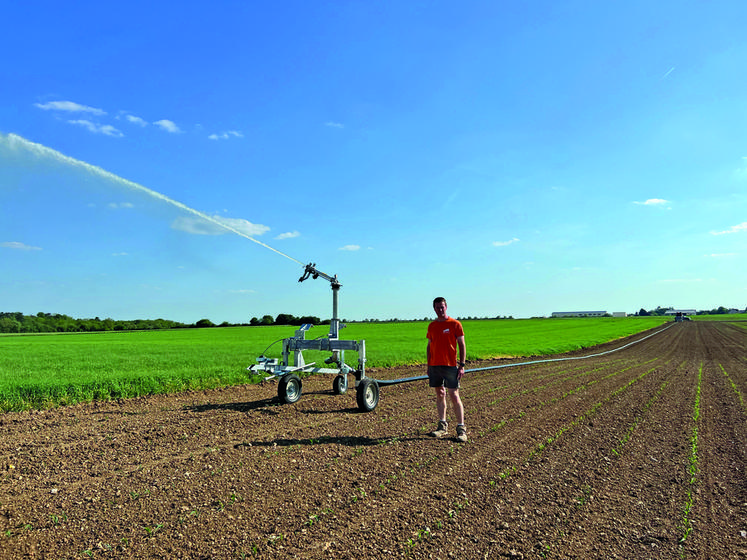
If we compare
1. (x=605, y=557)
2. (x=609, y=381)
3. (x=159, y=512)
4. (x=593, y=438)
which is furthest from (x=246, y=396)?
(x=609, y=381)

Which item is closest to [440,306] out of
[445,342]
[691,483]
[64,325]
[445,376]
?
[445,342]

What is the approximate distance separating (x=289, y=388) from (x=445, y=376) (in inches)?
169

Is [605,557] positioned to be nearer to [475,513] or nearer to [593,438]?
[475,513]

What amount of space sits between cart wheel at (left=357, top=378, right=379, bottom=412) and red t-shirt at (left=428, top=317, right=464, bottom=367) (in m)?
2.23

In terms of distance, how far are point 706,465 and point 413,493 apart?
4829 millimetres

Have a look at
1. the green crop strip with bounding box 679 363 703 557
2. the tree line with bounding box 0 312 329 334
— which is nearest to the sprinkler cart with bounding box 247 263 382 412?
the green crop strip with bounding box 679 363 703 557

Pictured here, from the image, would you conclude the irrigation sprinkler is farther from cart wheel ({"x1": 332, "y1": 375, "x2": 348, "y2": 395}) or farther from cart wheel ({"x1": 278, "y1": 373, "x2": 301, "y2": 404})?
cart wheel ({"x1": 332, "y1": 375, "x2": 348, "y2": 395})

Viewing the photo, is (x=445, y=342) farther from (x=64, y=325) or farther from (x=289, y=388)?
(x=64, y=325)

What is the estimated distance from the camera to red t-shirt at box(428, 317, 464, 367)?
26.8 feet

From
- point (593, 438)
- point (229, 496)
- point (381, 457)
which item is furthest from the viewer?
point (593, 438)

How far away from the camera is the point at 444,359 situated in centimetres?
820

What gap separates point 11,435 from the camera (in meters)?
8.44

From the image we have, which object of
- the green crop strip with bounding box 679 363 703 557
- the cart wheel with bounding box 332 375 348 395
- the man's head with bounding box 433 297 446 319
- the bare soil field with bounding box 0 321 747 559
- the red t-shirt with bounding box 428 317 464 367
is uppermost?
the man's head with bounding box 433 297 446 319

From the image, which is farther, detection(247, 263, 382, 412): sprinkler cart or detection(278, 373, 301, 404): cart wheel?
detection(278, 373, 301, 404): cart wheel
